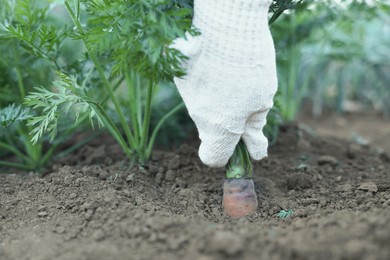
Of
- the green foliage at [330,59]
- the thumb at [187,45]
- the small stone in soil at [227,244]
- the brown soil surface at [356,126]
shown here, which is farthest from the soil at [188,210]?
the brown soil surface at [356,126]

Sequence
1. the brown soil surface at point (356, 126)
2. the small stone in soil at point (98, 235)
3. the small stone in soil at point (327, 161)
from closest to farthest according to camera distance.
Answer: the small stone in soil at point (98, 235)
the small stone in soil at point (327, 161)
the brown soil surface at point (356, 126)

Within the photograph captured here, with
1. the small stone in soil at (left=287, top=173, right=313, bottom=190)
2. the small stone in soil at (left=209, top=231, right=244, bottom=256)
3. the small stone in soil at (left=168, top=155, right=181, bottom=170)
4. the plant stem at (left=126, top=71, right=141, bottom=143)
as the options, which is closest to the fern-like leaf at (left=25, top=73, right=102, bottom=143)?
the plant stem at (left=126, top=71, right=141, bottom=143)

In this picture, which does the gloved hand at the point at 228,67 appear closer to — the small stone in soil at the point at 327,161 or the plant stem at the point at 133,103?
the plant stem at the point at 133,103

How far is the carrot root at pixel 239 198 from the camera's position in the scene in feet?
6.27

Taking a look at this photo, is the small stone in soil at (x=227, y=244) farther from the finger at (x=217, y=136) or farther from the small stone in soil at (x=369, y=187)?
the small stone in soil at (x=369, y=187)

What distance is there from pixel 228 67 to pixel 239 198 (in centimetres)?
51

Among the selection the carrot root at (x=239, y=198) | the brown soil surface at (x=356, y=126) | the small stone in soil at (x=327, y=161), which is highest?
the carrot root at (x=239, y=198)

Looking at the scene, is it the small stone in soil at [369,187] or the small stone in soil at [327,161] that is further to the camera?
the small stone in soil at [327,161]

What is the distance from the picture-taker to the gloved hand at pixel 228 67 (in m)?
1.66

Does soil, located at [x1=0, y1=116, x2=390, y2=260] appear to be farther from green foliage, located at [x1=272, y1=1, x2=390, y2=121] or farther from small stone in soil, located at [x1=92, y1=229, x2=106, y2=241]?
green foliage, located at [x1=272, y1=1, x2=390, y2=121]

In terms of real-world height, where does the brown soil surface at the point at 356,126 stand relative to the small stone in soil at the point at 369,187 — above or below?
below

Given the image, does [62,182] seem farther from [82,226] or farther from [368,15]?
[368,15]

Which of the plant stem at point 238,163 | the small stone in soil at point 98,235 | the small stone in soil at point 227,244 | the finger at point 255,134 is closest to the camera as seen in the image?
the small stone in soil at point 227,244

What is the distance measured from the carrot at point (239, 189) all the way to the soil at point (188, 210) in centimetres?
4
